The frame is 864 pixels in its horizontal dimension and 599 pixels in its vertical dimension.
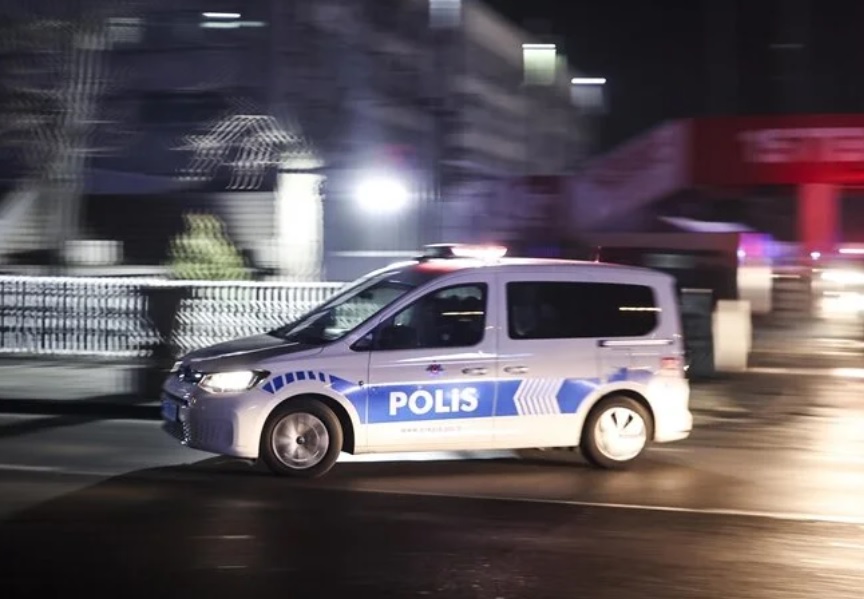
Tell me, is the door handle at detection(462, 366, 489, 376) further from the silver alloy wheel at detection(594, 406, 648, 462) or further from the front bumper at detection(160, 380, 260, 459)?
the front bumper at detection(160, 380, 260, 459)

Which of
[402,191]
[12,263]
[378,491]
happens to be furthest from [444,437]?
[12,263]

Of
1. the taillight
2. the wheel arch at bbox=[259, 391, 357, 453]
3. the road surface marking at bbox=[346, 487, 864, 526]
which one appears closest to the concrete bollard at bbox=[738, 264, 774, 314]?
the taillight

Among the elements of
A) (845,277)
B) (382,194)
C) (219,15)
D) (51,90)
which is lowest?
(845,277)

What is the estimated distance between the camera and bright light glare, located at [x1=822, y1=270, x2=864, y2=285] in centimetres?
2294

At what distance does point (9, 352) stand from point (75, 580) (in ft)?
37.2

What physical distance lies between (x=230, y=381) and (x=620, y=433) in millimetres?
3232

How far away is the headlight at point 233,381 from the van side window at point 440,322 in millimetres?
948

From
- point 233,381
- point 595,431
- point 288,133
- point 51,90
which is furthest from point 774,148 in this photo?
point 233,381

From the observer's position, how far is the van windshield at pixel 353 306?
973 cm

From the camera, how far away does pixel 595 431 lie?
32.9 ft

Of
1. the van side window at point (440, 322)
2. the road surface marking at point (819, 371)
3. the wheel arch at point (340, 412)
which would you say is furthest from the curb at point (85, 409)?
the road surface marking at point (819, 371)

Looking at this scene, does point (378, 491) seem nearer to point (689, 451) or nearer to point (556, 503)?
point (556, 503)

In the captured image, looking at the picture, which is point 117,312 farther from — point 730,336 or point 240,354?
point 730,336

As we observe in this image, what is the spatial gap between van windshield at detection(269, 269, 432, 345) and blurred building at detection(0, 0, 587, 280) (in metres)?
10.4
